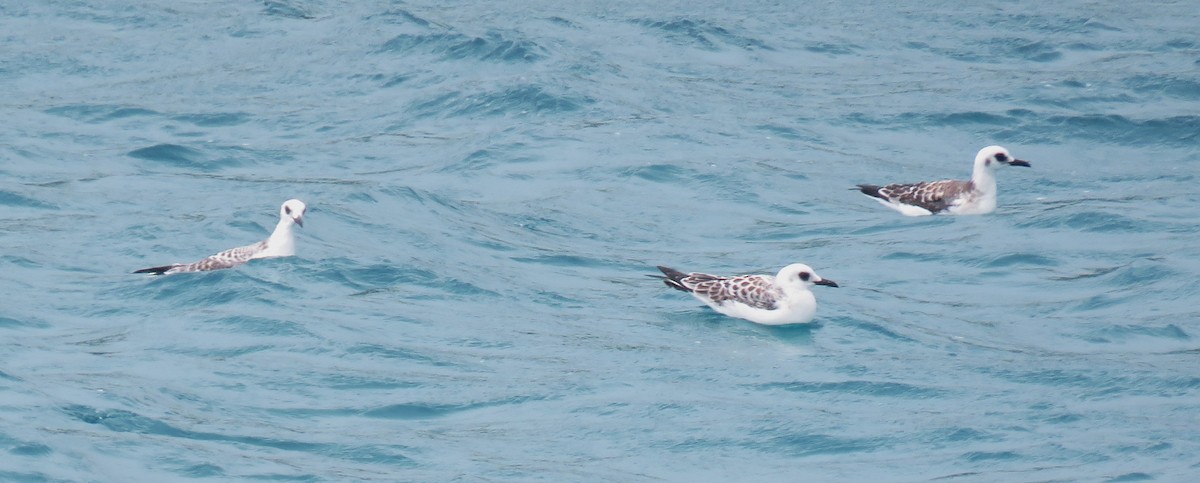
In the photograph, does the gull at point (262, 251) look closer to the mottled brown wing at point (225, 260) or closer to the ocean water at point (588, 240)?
the mottled brown wing at point (225, 260)

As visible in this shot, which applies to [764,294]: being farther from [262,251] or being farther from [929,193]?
[929,193]

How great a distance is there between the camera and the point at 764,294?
50.6 ft

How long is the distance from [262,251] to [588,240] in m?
3.88

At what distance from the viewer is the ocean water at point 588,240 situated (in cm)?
1227

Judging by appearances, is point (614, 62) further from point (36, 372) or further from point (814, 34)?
point (36, 372)

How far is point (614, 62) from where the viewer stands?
27.1 m

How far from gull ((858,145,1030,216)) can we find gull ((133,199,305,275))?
7.39 m

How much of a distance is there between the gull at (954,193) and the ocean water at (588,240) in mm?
491

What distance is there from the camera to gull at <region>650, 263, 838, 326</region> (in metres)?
15.4

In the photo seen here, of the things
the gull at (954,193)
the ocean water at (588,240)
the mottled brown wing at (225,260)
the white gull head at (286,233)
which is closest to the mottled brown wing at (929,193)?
the gull at (954,193)

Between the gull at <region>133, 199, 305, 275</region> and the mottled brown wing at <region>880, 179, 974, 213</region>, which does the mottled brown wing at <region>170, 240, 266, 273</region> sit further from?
the mottled brown wing at <region>880, 179, 974, 213</region>

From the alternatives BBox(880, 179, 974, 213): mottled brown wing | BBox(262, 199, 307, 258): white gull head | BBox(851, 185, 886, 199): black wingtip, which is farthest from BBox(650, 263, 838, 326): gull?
BBox(851, 185, 886, 199): black wingtip

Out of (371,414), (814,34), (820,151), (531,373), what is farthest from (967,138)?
(371,414)

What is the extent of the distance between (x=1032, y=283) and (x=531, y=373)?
6.18 m
